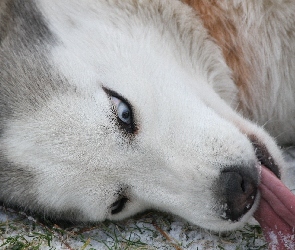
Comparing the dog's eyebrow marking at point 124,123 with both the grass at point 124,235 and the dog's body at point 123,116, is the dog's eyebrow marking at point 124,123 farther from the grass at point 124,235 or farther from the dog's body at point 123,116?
the grass at point 124,235

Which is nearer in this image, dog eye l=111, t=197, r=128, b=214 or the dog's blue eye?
the dog's blue eye

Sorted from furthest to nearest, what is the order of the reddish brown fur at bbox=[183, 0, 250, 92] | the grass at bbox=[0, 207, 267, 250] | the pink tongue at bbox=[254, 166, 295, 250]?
the reddish brown fur at bbox=[183, 0, 250, 92]
the grass at bbox=[0, 207, 267, 250]
the pink tongue at bbox=[254, 166, 295, 250]

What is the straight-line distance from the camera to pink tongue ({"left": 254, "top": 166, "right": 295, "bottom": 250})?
6.48 feet

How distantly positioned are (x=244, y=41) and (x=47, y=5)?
1.01 meters

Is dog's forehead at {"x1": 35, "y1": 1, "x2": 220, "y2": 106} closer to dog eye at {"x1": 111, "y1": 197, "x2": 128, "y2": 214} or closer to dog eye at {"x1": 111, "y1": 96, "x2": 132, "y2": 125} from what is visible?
dog eye at {"x1": 111, "y1": 96, "x2": 132, "y2": 125}

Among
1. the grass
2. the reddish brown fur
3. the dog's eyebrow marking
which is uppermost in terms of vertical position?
the reddish brown fur

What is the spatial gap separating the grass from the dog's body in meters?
0.09

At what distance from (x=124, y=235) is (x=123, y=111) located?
1.99 feet

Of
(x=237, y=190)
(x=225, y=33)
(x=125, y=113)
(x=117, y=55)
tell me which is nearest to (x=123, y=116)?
(x=125, y=113)

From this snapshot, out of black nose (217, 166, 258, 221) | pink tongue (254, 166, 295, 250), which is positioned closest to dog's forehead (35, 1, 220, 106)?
black nose (217, 166, 258, 221)

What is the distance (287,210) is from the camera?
6.61 feet

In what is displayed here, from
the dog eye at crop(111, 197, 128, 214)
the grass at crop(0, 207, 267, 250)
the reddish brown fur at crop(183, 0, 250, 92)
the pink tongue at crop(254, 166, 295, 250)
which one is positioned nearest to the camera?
the pink tongue at crop(254, 166, 295, 250)

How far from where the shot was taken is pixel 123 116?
2.18m

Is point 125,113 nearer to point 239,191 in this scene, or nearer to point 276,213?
point 239,191
